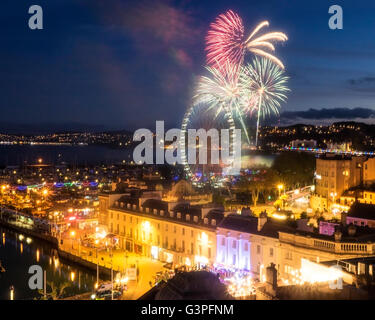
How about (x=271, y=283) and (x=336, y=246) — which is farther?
(x=336, y=246)

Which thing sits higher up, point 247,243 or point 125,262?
point 247,243

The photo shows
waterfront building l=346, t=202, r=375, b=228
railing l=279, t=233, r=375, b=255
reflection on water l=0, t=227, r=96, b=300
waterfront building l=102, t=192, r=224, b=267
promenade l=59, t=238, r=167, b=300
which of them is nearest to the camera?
railing l=279, t=233, r=375, b=255

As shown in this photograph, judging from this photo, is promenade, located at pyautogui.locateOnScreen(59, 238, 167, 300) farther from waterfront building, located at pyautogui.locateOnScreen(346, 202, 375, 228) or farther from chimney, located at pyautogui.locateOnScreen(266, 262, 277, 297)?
waterfront building, located at pyautogui.locateOnScreen(346, 202, 375, 228)

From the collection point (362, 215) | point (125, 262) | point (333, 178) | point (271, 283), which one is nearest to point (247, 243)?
point (362, 215)

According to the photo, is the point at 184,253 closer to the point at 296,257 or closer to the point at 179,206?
the point at 179,206

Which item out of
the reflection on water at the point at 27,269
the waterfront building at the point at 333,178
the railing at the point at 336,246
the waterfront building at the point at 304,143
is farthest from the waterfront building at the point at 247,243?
the waterfront building at the point at 304,143

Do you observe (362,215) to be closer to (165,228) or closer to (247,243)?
(247,243)

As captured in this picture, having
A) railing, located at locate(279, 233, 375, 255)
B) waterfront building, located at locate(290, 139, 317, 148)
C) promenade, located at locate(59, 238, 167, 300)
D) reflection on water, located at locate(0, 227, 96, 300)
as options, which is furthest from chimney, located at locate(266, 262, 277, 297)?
waterfront building, located at locate(290, 139, 317, 148)

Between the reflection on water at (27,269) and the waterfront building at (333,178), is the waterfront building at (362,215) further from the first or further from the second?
the reflection on water at (27,269)
